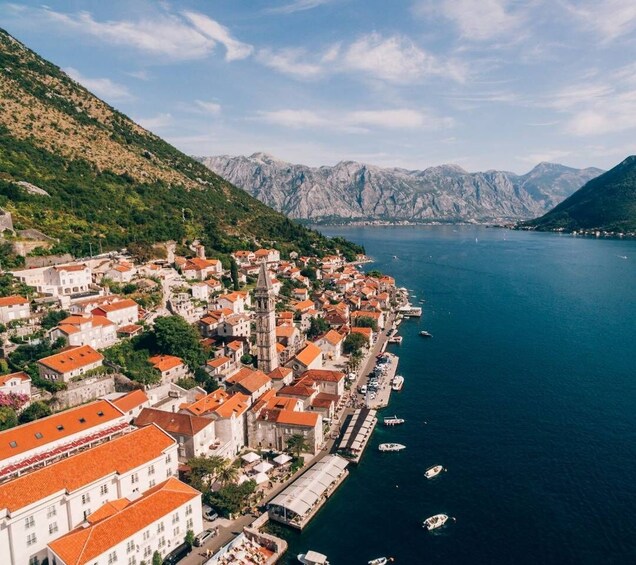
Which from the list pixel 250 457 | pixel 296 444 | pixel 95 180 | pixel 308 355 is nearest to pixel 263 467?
pixel 250 457

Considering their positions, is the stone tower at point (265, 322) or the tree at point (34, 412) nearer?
the tree at point (34, 412)

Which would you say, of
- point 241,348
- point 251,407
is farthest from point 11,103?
point 251,407

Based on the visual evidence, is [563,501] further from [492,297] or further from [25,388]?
[492,297]

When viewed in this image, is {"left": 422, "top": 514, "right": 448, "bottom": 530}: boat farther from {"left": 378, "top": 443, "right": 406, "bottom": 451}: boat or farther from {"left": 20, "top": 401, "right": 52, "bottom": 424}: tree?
{"left": 20, "top": 401, "right": 52, "bottom": 424}: tree

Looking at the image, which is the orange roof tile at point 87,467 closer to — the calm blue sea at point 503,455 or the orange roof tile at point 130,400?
the orange roof tile at point 130,400

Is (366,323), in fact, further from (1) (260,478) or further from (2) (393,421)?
(1) (260,478)

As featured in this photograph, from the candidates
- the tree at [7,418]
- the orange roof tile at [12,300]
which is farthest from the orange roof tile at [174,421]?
the orange roof tile at [12,300]

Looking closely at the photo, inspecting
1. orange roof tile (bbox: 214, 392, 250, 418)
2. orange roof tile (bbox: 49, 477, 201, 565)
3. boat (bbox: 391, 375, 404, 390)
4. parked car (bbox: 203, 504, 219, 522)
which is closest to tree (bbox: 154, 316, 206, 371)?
orange roof tile (bbox: 214, 392, 250, 418)
